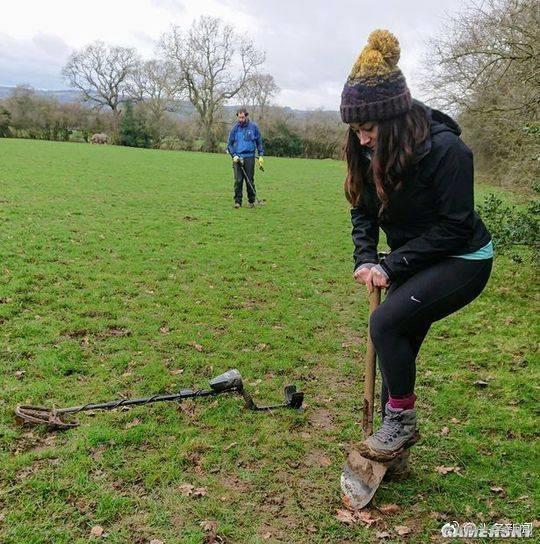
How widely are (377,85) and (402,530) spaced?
245 cm

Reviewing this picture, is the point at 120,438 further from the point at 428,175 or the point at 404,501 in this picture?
the point at 428,175

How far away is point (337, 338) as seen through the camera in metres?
5.92

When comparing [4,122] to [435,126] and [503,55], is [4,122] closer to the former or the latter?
[503,55]

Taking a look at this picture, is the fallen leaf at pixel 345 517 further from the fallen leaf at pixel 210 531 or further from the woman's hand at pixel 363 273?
the woman's hand at pixel 363 273

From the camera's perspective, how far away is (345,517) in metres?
3.07

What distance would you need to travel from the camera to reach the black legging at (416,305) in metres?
2.78

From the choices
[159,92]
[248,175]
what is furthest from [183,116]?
[248,175]

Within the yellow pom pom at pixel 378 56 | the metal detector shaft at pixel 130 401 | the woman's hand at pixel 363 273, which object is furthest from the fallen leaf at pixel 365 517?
the yellow pom pom at pixel 378 56

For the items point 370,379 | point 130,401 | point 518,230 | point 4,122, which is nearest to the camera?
point 370,379

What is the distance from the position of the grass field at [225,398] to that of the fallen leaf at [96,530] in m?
0.03

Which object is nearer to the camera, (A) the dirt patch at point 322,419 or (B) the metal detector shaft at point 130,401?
(B) the metal detector shaft at point 130,401

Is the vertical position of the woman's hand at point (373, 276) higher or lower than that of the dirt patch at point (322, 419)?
higher

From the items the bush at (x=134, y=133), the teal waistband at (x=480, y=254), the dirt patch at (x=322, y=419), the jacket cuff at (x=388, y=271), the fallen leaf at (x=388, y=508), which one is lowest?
the fallen leaf at (x=388, y=508)

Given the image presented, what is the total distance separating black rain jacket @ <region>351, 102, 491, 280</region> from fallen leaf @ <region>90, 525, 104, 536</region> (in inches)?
85.0
